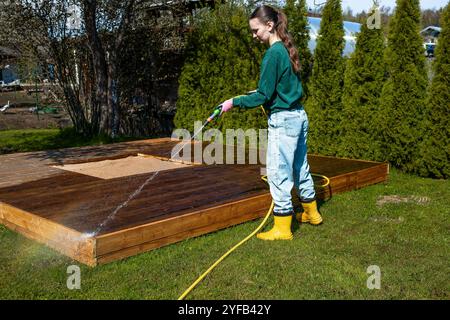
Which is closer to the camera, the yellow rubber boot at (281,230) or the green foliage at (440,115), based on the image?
the yellow rubber boot at (281,230)

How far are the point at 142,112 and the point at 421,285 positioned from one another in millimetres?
8065

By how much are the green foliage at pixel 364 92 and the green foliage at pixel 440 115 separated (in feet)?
2.26

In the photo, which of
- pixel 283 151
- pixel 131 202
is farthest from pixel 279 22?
pixel 131 202

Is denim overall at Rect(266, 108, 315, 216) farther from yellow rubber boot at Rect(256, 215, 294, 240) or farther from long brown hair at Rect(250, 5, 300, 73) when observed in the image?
long brown hair at Rect(250, 5, 300, 73)

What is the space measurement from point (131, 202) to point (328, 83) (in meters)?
4.00

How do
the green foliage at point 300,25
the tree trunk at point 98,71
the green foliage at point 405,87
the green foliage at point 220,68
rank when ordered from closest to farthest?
the green foliage at point 405,87 < the green foliage at point 300,25 < the green foliage at point 220,68 < the tree trunk at point 98,71

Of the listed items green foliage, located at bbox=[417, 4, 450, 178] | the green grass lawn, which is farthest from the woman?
green foliage, located at bbox=[417, 4, 450, 178]

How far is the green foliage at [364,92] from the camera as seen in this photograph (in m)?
6.64

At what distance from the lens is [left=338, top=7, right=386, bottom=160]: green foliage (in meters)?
6.64

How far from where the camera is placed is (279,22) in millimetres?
3715

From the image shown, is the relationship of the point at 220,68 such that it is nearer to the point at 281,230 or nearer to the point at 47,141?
the point at 47,141

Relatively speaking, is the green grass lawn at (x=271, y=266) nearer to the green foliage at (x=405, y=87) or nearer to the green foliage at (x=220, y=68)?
the green foliage at (x=405, y=87)

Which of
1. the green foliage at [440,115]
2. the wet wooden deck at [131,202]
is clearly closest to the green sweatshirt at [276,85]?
the wet wooden deck at [131,202]
